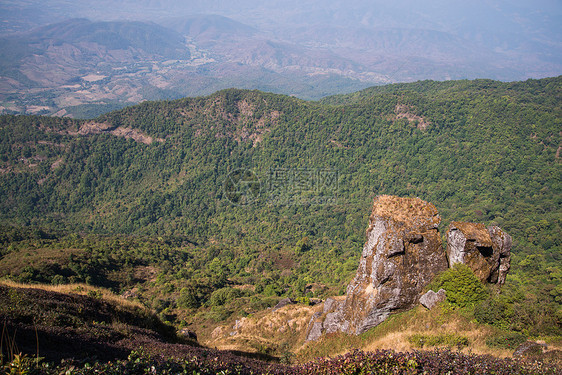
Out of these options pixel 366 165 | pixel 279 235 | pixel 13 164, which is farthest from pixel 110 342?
pixel 13 164

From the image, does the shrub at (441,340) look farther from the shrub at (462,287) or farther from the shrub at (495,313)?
the shrub at (462,287)

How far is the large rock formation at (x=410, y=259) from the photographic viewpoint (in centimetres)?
1759

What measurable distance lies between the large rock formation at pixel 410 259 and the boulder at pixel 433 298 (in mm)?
616

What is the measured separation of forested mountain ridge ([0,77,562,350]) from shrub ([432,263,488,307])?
111ft

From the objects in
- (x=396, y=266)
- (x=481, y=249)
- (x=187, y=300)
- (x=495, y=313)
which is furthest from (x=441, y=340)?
(x=187, y=300)

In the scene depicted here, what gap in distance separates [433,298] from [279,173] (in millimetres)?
87445

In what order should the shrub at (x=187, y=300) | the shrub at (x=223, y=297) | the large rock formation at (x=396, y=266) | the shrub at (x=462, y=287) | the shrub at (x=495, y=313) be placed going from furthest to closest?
the shrub at (x=223, y=297), the shrub at (x=187, y=300), the large rock formation at (x=396, y=266), the shrub at (x=462, y=287), the shrub at (x=495, y=313)

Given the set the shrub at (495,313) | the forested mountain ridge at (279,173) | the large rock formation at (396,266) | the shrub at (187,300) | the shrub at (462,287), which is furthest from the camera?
the forested mountain ridge at (279,173)

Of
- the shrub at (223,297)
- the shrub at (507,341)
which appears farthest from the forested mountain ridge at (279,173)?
the shrub at (507,341)

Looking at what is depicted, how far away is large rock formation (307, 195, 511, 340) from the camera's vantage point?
1759cm

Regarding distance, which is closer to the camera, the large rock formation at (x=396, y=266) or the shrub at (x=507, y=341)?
the shrub at (x=507, y=341)

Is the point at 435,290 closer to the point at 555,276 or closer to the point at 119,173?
the point at 555,276

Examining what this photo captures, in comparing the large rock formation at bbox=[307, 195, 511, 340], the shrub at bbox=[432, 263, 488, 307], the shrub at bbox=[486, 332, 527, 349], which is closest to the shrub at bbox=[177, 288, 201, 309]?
the large rock formation at bbox=[307, 195, 511, 340]

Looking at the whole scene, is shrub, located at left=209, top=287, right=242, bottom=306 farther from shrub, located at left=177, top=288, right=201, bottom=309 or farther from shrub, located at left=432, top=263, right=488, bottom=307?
shrub, located at left=432, top=263, right=488, bottom=307
